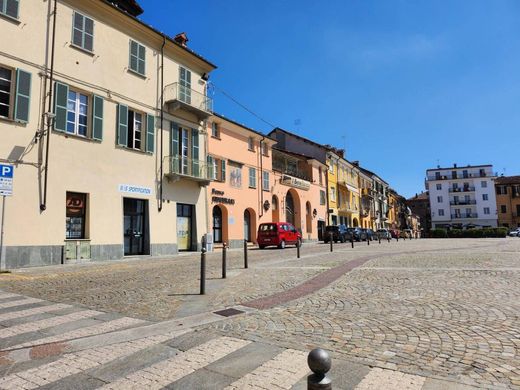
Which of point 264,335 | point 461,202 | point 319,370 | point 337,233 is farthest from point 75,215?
point 461,202

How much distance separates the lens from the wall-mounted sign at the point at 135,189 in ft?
62.5

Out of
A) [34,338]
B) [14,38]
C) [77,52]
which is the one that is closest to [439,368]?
[34,338]

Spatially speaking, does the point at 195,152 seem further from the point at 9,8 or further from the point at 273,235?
the point at 9,8

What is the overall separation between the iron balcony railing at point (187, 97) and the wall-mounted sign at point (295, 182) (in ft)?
42.7

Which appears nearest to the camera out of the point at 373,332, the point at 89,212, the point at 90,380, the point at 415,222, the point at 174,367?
the point at 90,380

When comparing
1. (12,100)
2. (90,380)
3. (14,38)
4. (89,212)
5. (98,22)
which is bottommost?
(90,380)

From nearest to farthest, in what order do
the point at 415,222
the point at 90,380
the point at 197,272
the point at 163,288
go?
1. the point at 90,380
2. the point at 163,288
3. the point at 197,272
4. the point at 415,222

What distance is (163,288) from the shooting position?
9039 mm

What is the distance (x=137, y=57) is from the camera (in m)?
20.6

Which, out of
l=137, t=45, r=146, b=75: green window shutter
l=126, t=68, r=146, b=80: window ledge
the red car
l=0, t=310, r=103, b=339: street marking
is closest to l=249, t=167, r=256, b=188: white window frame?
the red car

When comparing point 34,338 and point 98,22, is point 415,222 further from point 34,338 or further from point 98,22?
point 34,338

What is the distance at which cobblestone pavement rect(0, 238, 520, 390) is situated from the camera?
146 inches

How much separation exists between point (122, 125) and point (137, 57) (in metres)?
4.04

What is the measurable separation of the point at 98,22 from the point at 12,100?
20.0ft
